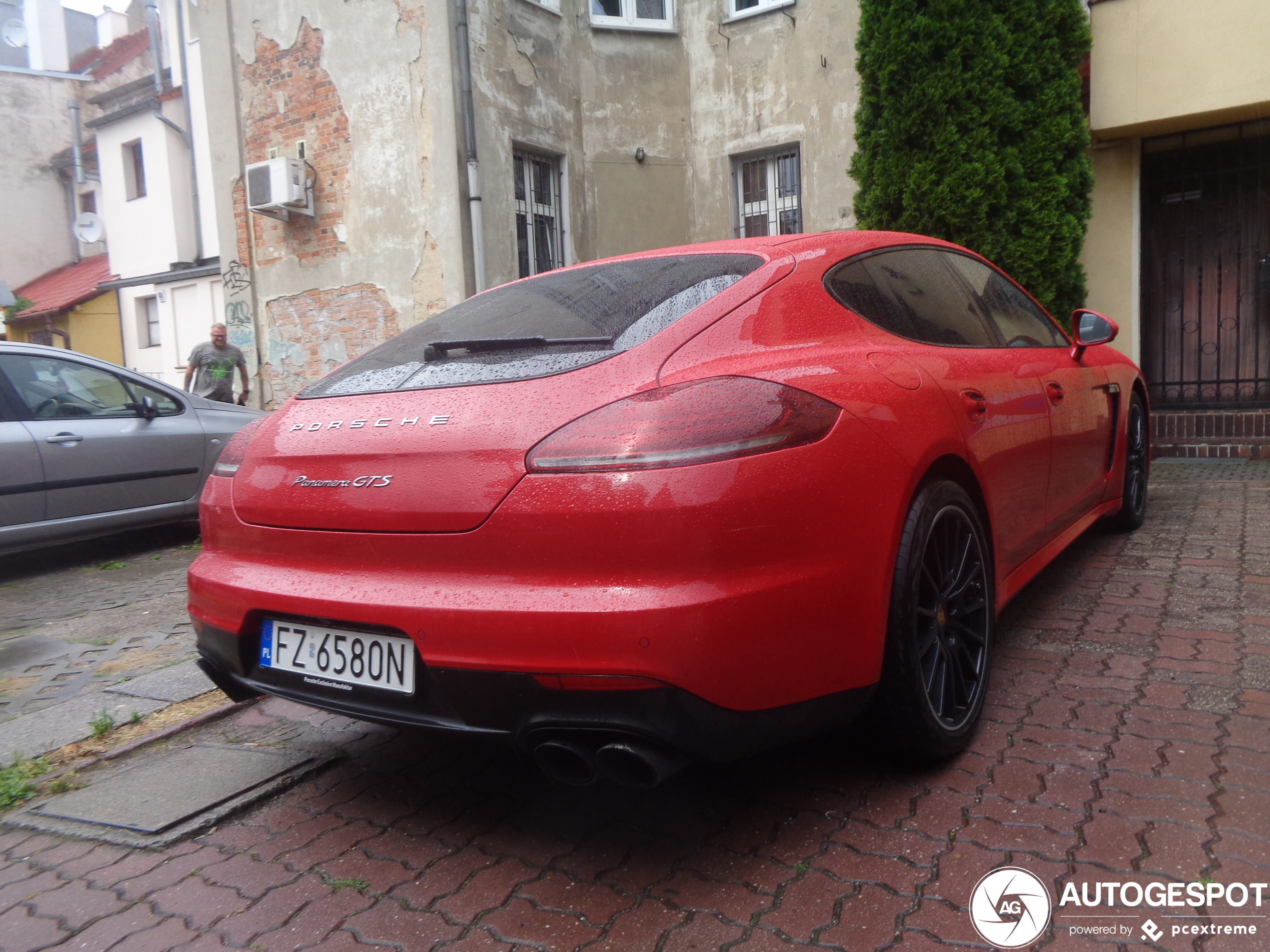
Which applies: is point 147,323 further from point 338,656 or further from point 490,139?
point 338,656

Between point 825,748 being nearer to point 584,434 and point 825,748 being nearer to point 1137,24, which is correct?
point 584,434

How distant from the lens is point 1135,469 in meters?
5.03

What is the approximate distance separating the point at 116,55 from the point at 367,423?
3064 centimetres

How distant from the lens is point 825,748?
2611 mm

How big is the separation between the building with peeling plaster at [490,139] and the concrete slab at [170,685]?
6.69 meters

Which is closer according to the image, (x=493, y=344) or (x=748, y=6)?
(x=493, y=344)

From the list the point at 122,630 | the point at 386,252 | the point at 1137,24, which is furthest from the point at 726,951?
the point at 386,252

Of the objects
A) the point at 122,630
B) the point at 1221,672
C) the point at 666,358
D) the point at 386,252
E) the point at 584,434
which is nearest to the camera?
the point at 584,434

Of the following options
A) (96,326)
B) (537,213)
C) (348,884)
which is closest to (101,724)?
(348,884)

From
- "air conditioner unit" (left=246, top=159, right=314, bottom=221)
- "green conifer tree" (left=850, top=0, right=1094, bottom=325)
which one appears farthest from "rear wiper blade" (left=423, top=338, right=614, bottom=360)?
"air conditioner unit" (left=246, top=159, right=314, bottom=221)

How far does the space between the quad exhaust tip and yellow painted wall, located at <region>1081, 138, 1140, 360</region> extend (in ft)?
26.4

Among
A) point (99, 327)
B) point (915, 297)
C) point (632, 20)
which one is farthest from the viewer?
point (99, 327)

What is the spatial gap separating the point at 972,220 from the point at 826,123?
298 centimetres

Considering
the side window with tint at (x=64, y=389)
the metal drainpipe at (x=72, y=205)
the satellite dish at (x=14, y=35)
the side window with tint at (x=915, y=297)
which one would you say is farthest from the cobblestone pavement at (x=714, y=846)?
the satellite dish at (x=14, y=35)
